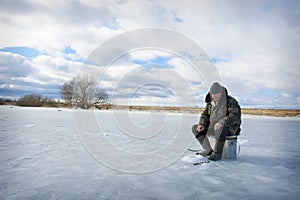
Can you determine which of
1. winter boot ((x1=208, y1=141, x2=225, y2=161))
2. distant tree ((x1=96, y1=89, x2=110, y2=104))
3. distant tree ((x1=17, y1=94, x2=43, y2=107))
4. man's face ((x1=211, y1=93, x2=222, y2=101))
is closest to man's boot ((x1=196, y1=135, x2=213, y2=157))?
winter boot ((x1=208, y1=141, x2=225, y2=161))

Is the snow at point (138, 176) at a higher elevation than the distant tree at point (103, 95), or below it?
below

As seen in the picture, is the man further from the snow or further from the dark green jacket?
the snow

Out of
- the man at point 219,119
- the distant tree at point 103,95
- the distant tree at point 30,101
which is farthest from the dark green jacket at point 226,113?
the distant tree at point 30,101

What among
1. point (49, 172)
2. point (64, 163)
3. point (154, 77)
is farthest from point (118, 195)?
point (154, 77)

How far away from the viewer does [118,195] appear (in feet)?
5.26

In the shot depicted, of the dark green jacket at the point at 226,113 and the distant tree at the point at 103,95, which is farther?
the distant tree at the point at 103,95

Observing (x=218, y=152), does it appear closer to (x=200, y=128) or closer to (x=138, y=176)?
(x=200, y=128)

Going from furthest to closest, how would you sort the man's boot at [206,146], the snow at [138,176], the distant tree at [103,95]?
1. the distant tree at [103,95]
2. the man's boot at [206,146]
3. the snow at [138,176]

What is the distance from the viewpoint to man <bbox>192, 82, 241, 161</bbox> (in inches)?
108

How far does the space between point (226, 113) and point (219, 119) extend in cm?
15

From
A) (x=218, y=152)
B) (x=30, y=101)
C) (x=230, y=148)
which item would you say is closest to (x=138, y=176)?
(x=218, y=152)

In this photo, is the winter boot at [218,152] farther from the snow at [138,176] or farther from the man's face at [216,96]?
the man's face at [216,96]

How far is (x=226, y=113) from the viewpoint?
2.86 meters

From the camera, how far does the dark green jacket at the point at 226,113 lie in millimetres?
2754
